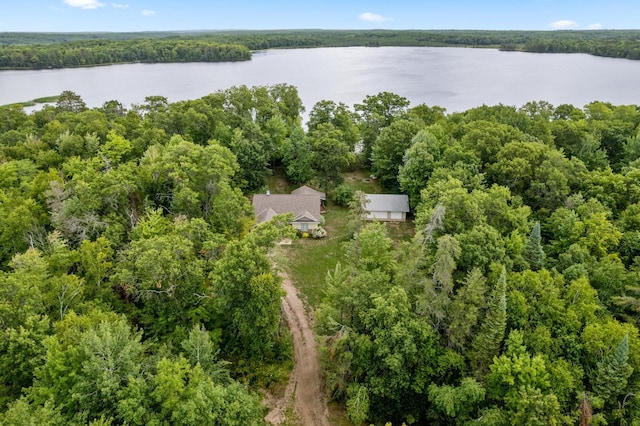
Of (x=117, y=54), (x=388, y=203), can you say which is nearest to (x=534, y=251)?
(x=388, y=203)

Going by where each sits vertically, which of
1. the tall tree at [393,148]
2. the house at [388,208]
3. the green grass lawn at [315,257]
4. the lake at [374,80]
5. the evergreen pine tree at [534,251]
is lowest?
the green grass lawn at [315,257]

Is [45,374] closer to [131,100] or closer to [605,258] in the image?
[605,258]

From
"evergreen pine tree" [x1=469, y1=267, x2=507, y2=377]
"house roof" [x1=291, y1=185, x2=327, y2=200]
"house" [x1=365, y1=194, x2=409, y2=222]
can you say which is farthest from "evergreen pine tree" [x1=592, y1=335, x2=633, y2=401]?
"house roof" [x1=291, y1=185, x2=327, y2=200]

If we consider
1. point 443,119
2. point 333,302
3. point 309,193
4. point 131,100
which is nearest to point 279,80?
point 131,100

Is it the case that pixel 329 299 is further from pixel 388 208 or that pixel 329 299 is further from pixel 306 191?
pixel 306 191

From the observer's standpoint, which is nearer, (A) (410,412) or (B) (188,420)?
(B) (188,420)

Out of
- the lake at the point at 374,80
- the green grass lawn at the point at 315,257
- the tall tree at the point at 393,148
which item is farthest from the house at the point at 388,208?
the lake at the point at 374,80

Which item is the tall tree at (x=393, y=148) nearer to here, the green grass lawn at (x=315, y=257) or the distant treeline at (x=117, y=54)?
the green grass lawn at (x=315, y=257)
